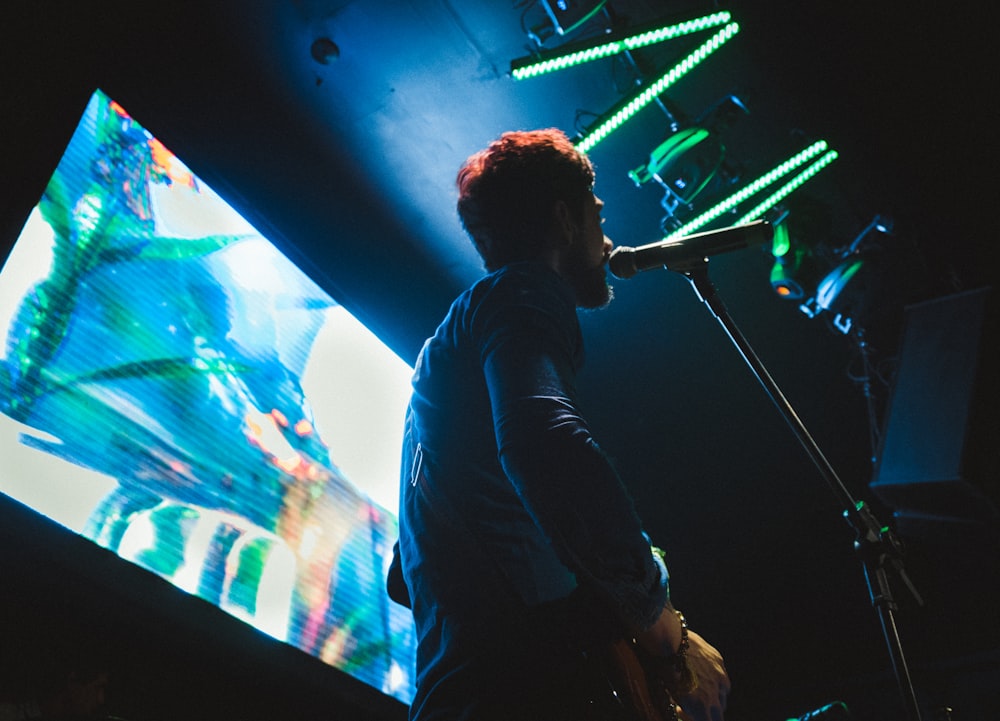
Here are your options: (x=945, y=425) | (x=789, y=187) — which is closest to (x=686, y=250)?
(x=945, y=425)

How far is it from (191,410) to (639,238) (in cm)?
272

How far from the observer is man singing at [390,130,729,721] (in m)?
1.10

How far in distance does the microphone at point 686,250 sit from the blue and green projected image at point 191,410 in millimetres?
1516

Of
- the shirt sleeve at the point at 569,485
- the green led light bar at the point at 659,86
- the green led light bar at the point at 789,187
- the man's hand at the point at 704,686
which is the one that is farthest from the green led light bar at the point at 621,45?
the man's hand at the point at 704,686

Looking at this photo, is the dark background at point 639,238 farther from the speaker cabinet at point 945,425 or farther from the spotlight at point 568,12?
the spotlight at point 568,12

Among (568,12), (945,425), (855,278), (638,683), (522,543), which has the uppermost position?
(568,12)

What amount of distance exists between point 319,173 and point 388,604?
211 centimetres

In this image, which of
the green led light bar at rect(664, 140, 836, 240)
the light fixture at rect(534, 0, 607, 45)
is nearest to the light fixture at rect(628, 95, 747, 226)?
the green led light bar at rect(664, 140, 836, 240)

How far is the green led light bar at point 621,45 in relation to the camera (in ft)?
9.44

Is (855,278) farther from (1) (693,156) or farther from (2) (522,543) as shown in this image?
(2) (522,543)

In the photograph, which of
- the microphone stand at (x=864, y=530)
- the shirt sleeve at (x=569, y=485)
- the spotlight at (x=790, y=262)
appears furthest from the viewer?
the spotlight at (x=790, y=262)

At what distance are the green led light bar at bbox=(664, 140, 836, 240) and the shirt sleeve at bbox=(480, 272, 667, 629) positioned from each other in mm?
2516

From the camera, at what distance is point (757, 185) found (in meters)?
3.55

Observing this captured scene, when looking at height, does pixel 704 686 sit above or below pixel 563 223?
below
